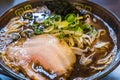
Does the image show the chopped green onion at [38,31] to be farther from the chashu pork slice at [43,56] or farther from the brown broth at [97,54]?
the brown broth at [97,54]

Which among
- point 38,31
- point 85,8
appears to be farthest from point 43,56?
point 85,8

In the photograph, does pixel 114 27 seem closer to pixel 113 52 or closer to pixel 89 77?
pixel 113 52

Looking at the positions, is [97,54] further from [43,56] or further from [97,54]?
[43,56]

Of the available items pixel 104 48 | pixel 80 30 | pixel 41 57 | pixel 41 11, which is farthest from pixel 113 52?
pixel 41 11

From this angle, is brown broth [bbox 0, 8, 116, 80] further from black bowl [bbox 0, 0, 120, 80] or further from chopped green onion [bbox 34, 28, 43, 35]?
chopped green onion [bbox 34, 28, 43, 35]

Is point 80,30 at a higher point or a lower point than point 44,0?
lower

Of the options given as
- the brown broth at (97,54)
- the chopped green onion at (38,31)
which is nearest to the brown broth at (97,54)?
the brown broth at (97,54)

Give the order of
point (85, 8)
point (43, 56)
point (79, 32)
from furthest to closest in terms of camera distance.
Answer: point (85, 8) → point (79, 32) → point (43, 56)

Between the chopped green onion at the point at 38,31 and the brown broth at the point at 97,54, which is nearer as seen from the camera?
the brown broth at the point at 97,54

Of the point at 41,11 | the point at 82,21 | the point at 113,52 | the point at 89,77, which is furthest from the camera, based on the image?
the point at 41,11
